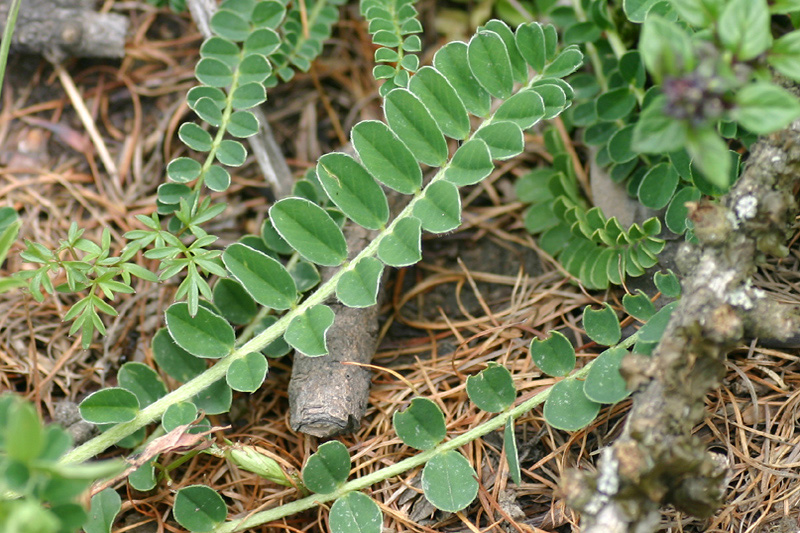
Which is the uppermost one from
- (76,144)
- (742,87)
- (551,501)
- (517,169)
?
(742,87)

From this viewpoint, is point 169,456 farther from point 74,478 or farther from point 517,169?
point 517,169

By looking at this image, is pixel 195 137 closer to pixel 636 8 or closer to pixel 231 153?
pixel 231 153

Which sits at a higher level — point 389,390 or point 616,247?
point 616,247

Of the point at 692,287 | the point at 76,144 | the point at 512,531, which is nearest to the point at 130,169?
the point at 76,144

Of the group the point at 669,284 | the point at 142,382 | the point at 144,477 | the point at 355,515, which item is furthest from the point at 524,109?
the point at 144,477

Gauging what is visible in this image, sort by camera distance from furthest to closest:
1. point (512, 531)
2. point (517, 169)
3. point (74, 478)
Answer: point (517, 169) < point (512, 531) < point (74, 478)

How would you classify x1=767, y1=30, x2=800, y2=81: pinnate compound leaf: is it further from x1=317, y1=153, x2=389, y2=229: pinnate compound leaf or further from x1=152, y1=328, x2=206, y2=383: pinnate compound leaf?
x1=152, y1=328, x2=206, y2=383: pinnate compound leaf

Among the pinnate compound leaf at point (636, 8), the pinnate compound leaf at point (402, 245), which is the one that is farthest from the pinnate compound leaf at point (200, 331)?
the pinnate compound leaf at point (636, 8)
